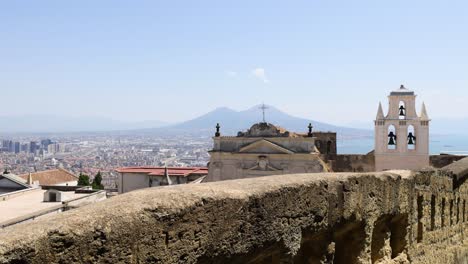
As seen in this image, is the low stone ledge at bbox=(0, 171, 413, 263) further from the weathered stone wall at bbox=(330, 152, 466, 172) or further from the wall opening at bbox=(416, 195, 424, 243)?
the weathered stone wall at bbox=(330, 152, 466, 172)

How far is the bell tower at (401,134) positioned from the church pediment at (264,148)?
229 inches

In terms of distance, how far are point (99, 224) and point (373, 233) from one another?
11.6ft

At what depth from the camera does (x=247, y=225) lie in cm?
380

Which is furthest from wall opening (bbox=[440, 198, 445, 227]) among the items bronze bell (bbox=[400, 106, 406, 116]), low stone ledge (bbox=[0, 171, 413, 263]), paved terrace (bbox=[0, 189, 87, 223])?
bronze bell (bbox=[400, 106, 406, 116])

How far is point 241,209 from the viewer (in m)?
3.74

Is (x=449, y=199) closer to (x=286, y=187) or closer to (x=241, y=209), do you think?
(x=286, y=187)

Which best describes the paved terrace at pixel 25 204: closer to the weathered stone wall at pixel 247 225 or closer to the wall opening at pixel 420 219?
the wall opening at pixel 420 219

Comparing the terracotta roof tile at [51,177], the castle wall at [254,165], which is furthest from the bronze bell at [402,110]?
the terracotta roof tile at [51,177]

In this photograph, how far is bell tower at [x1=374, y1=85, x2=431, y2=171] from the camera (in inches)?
1374

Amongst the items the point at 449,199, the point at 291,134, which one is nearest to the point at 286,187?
the point at 449,199

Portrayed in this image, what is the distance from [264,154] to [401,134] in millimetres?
8423

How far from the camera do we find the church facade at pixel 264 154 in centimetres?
3381

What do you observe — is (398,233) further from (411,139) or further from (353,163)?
(411,139)

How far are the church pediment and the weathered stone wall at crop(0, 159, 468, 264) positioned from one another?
89.8 feet
